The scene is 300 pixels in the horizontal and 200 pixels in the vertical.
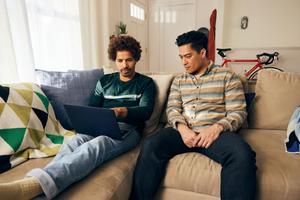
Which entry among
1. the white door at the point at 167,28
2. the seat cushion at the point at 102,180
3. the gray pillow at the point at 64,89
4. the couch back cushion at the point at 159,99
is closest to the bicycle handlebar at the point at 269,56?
the white door at the point at 167,28

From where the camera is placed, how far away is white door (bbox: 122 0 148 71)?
3875 mm

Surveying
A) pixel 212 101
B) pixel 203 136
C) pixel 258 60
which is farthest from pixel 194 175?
pixel 258 60

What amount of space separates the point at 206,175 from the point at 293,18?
429 cm

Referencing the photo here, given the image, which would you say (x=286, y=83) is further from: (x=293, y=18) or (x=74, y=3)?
(x=293, y=18)

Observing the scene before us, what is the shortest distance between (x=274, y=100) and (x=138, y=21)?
3.49 meters

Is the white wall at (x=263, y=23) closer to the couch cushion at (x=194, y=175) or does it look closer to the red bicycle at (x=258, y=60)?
the red bicycle at (x=258, y=60)

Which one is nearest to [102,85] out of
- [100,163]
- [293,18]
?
[100,163]

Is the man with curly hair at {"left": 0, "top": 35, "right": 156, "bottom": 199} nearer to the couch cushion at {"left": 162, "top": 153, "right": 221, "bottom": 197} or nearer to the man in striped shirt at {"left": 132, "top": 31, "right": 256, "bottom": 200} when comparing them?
the man in striped shirt at {"left": 132, "top": 31, "right": 256, "bottom": 200}

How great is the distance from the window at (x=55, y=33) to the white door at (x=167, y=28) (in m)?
2.63

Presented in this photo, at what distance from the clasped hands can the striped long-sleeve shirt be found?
6cm

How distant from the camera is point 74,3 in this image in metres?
2.43

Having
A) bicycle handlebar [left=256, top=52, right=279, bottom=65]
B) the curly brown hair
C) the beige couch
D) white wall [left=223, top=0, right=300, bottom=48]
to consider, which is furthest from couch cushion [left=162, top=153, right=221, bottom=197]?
white wall [left=223, top=0, right=300, bottom=48]

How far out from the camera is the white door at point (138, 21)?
388cm

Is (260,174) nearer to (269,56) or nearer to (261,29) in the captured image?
(269,56)
